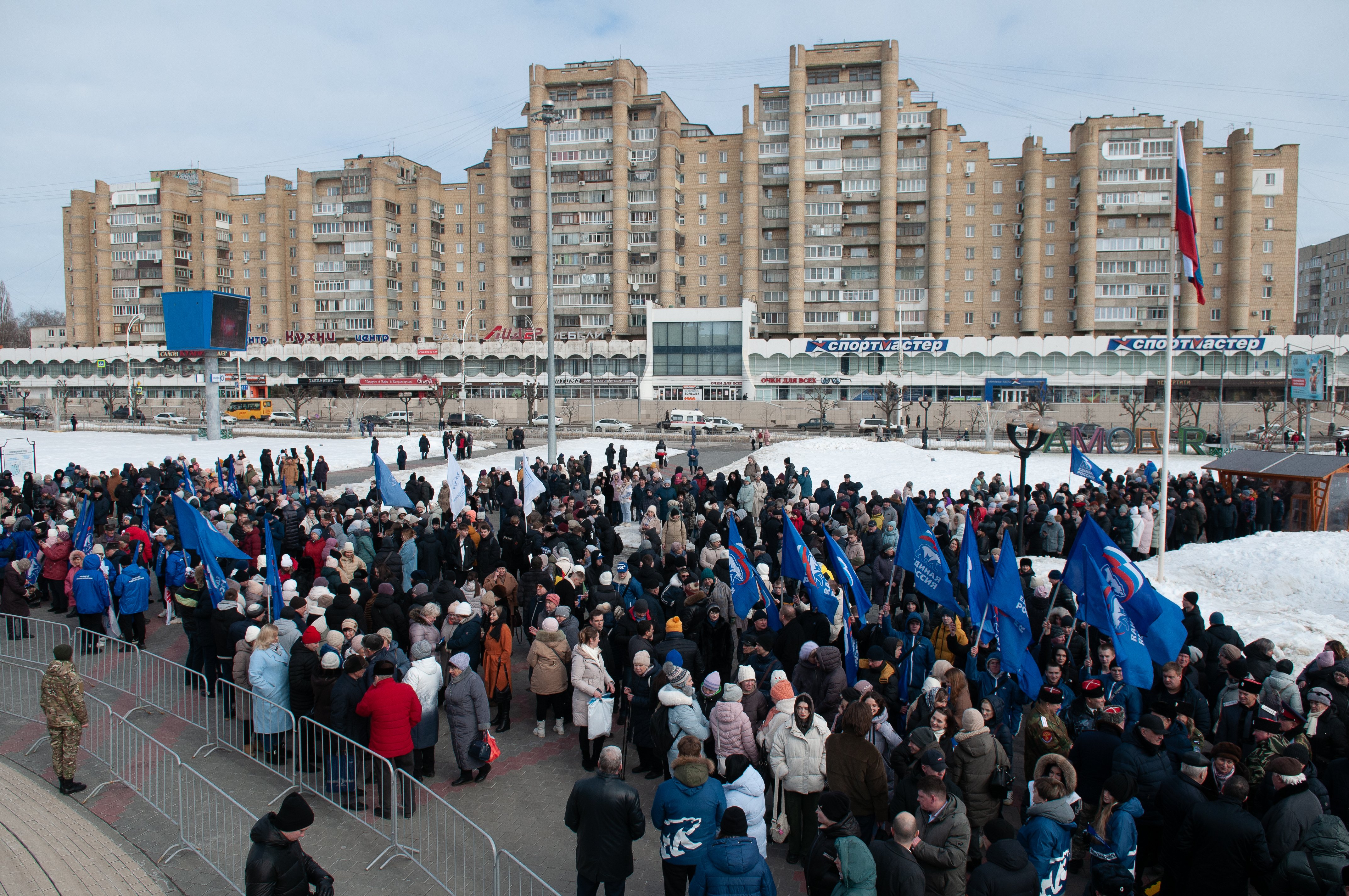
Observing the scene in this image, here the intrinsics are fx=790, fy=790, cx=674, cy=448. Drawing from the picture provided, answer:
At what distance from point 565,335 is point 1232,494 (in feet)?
236

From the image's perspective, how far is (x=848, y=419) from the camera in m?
66.9

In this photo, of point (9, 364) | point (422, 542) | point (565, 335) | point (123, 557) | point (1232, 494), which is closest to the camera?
point (123, 557)

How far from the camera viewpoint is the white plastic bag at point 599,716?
749cm

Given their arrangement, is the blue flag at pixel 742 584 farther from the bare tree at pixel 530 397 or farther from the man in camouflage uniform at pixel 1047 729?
the bare tree at pixel 530 397

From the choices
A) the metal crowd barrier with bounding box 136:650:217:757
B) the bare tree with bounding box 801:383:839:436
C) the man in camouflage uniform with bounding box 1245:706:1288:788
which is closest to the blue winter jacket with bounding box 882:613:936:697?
the man in camouflage uniform with bounding box 1245:706:1288:788

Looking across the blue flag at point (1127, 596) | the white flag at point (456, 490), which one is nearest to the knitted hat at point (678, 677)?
the blue flag at point (1127, 596)

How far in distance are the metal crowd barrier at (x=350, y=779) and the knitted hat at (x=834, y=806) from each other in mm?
3536

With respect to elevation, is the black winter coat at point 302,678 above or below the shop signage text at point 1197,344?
below

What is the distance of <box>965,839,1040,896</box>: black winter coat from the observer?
13.8ft

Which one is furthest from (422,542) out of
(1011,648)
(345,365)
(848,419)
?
(345,365)

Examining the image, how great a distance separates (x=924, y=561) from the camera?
937cm

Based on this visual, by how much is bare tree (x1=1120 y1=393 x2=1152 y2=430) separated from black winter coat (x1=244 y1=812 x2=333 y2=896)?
50.8 m

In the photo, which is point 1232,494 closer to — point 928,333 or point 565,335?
point 928,333

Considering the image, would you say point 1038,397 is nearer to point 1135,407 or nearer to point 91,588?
point 1135,407
